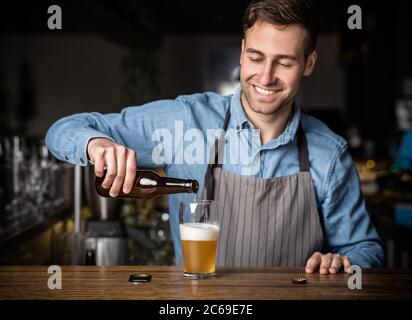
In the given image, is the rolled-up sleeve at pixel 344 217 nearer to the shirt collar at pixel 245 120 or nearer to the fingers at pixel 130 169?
the shirt collar at pixel 245 120

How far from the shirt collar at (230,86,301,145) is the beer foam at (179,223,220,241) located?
21.2 inches

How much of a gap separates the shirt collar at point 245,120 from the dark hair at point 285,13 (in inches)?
7.8

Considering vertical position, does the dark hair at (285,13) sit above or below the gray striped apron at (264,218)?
above

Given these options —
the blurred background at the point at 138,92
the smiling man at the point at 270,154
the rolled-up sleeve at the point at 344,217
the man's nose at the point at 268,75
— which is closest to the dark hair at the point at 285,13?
the smiling man at the point at 270,154

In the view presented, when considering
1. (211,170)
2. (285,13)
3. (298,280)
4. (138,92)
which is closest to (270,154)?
(211,170)

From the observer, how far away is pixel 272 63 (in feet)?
6.02

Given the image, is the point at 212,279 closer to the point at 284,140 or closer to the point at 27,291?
the point at 27,291

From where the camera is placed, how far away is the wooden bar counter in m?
1.29

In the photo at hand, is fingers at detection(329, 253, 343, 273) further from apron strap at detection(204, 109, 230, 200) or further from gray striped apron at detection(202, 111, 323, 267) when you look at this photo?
apron strap at detection(204, 109, 230, 200)

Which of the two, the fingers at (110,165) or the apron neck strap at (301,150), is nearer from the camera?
the fingers at (110,165)

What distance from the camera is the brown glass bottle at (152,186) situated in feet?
5.18

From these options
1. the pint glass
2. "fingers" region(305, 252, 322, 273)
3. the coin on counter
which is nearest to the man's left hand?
"fingers" region(305, 252, 322, 273)
